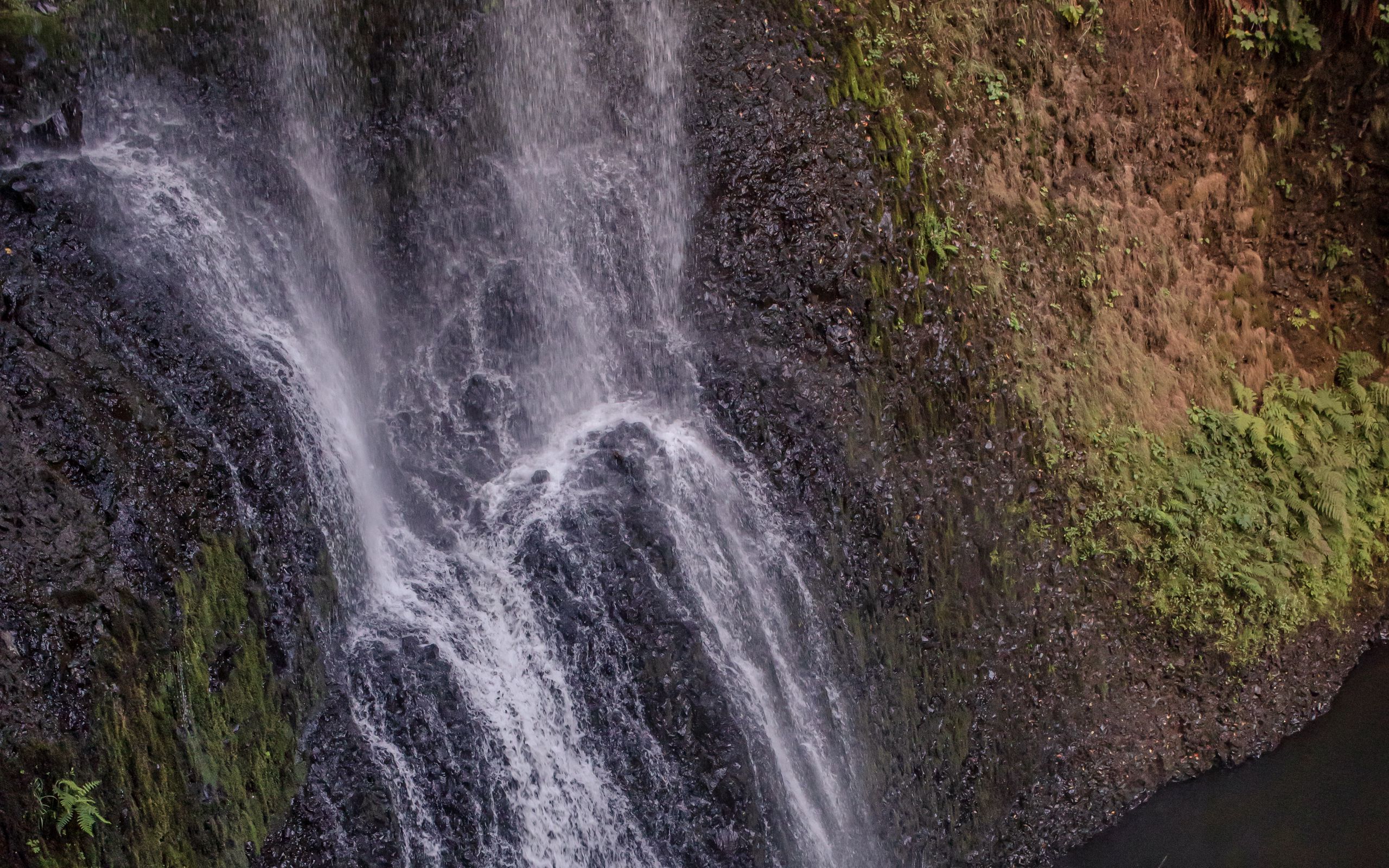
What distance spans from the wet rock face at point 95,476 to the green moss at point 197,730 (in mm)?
75

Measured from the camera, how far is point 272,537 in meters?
4.65

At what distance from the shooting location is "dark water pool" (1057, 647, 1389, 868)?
19.8 feet

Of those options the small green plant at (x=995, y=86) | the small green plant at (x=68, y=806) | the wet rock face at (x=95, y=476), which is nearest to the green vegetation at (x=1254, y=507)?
the small green plant at (x=995, y=86)

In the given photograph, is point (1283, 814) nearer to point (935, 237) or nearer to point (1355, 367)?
point (1355, 367)

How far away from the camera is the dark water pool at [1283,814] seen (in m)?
6.05

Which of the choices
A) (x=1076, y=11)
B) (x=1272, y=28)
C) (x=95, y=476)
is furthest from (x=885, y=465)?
(x=1272, y=28)

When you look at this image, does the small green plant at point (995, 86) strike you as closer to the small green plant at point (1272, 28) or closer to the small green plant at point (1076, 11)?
the small green plant at point (1076, 11)

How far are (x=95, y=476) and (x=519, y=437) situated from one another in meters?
2.23

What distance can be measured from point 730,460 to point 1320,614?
4.80m

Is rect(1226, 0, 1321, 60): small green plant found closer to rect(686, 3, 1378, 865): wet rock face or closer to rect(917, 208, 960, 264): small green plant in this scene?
rect(917, 208, 960, 264): small green plant

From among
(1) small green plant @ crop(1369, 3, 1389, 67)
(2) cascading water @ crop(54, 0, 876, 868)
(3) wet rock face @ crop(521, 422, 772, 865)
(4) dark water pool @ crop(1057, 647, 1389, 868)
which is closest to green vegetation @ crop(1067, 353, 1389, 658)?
(4) dark water pool @ crop(1057, 647, 1389, 868)

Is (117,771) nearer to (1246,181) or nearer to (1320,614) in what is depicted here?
(1320,614)

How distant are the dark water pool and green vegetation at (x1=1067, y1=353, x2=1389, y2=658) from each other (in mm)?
775

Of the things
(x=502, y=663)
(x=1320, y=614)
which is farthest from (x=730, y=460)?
(x=1320, y=614)
